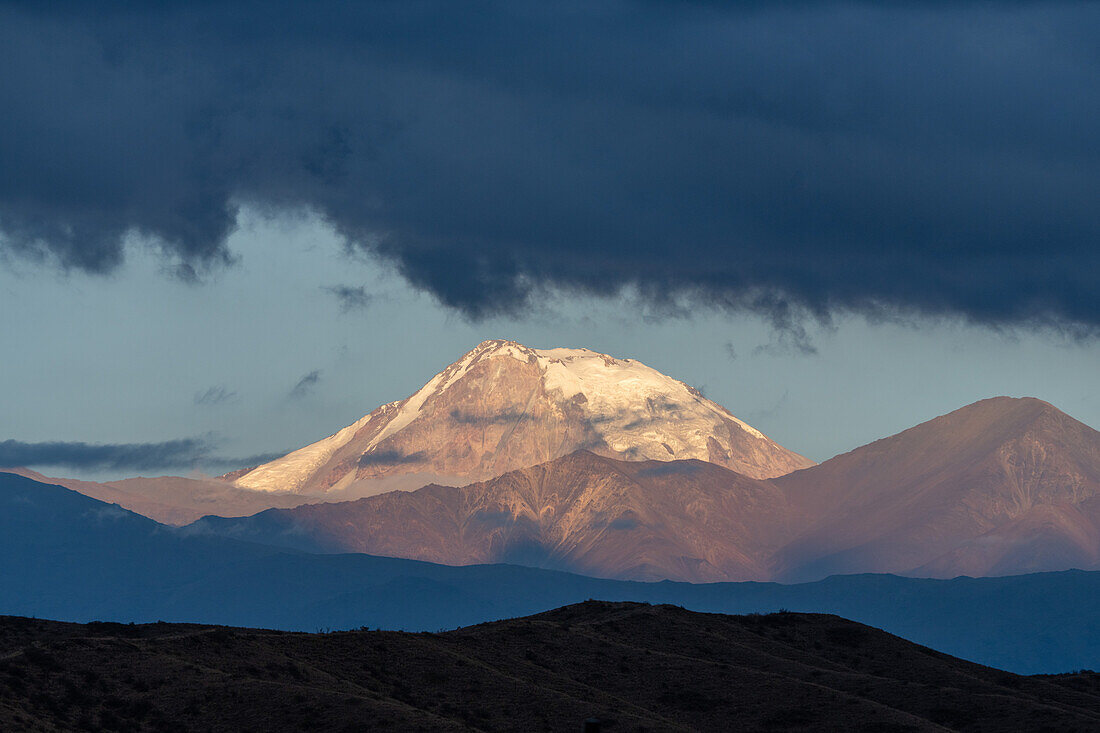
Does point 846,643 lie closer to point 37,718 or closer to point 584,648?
point 584,648

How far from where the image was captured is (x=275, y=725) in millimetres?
95688

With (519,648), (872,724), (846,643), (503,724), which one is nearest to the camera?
(503,724)

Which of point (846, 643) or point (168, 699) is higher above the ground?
point (846, 643)

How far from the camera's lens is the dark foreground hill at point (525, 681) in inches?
3839

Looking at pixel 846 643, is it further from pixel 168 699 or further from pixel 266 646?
pixel 168 699

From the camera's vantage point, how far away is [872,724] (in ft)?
371

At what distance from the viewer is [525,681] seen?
11825 centimetres

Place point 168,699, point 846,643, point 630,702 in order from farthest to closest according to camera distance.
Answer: point 846,643 < point 630,702 < point 168,699

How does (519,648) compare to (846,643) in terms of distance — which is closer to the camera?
(519,648)

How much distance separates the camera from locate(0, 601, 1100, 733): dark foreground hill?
97.5m

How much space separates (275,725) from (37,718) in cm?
1461

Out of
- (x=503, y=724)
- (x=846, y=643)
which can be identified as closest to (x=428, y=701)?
(x=503, y=724)

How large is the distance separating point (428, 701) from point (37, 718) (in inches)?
1168

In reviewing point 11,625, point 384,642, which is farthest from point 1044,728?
point 11,625
